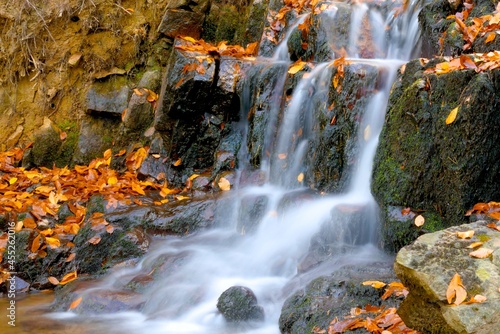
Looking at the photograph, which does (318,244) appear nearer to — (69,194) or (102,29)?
(69,194)

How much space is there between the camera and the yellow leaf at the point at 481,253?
2818 mm

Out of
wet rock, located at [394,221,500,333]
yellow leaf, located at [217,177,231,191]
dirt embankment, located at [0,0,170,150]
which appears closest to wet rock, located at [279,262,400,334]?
wet rock, located at [394,221,500,333]

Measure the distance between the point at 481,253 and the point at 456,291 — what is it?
34 cm

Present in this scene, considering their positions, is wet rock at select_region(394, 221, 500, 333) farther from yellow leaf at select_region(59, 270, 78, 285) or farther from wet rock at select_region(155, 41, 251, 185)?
wet rock at select_region(155, 41, 251, 185)

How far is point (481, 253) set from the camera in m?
2.83

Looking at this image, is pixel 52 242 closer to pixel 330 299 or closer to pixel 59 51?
pixel 330 299

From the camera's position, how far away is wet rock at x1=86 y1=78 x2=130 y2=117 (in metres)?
8.29

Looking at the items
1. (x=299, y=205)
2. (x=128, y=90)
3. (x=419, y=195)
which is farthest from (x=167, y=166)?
(x=419, y=195)

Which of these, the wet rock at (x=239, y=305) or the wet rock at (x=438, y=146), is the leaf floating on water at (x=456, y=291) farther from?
the wet rock at (x=239, y=305)

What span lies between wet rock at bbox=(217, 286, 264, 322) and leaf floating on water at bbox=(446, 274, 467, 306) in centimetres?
158

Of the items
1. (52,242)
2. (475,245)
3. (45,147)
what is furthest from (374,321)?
(45,147)

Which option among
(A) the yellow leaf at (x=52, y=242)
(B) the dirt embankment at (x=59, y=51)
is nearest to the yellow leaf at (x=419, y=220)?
(A) the yellow leaf at (x=52, y=242)

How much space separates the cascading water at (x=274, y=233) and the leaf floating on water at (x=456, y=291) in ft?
4.78

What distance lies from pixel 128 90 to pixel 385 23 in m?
4.04
